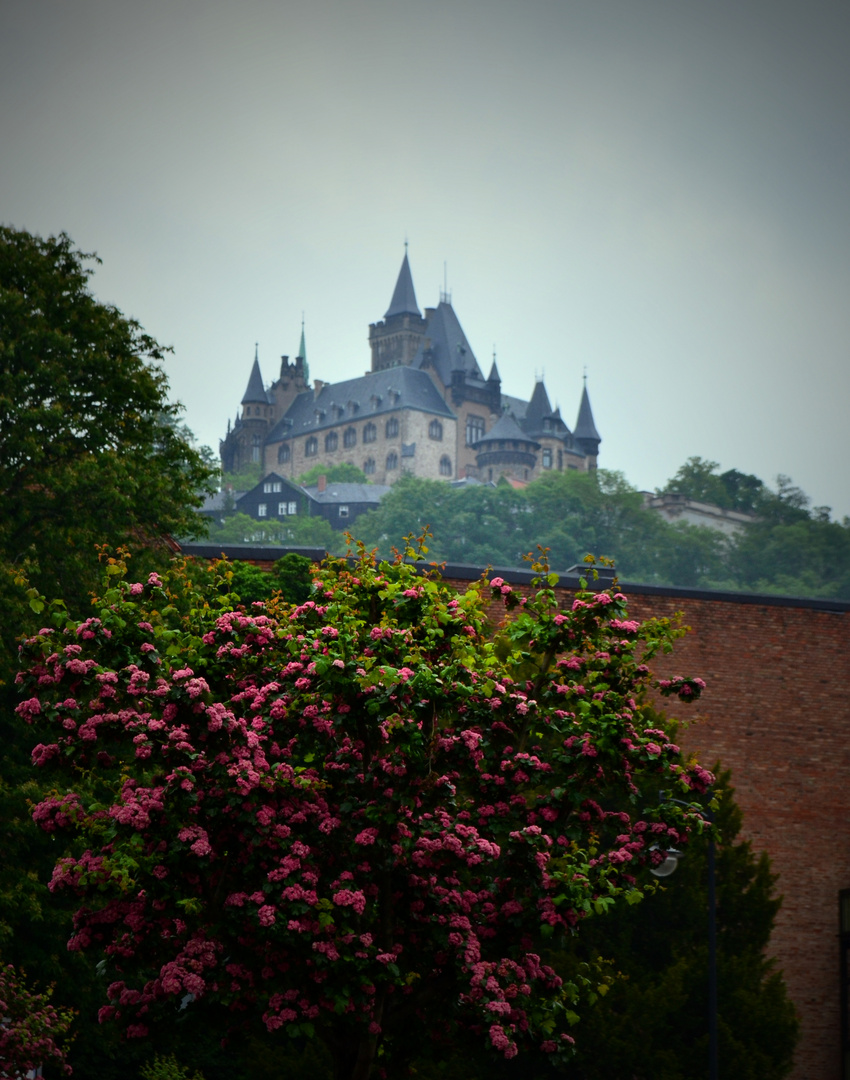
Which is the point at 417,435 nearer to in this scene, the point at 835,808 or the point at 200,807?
the point at 835,808

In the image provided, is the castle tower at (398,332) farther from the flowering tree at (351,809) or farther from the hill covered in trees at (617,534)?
the flowering tree at (351,809)

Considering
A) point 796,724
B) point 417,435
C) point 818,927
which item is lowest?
point 818,927

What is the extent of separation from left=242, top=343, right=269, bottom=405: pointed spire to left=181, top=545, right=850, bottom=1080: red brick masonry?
144 meters

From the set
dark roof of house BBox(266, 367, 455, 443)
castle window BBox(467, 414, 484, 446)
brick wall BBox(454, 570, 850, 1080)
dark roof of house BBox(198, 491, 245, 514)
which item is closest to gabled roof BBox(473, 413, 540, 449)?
castle window BBox(467, 414, 484, 446)

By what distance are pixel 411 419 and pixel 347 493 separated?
14962 millimetres

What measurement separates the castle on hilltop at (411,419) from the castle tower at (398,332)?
13 cm

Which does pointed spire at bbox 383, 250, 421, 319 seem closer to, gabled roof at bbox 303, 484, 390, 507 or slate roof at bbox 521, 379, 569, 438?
slate roof at bbox 521, 379, 569, 438

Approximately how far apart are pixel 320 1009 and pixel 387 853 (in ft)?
4.39

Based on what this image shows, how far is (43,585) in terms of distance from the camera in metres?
20.8

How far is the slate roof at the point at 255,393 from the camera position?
16875 centimetres

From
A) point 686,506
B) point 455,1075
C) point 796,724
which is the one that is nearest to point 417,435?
point 686,506

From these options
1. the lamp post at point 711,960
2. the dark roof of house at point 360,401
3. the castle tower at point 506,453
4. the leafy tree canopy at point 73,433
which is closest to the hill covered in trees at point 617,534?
the castle tower at point 506,453

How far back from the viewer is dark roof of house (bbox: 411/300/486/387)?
6201 inches

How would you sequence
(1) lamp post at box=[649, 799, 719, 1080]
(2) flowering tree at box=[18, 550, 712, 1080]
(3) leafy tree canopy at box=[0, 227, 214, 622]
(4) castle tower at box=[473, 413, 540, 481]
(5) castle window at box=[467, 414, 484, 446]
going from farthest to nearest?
(5) castle window at box=[467, 414, 484, 446]
(4) castle tower at box=[473, 413, 540, 481]
(3) leafy tree canopy at box=[0, 227, 214, 622]
(1) lamp post at box=[649, 799, 719, 1080]
(2) flowering tree at box=[18, 550, 712, 1080]
